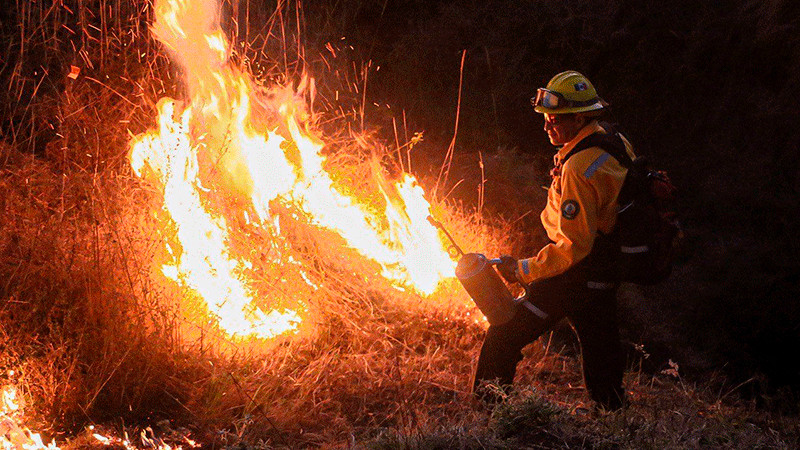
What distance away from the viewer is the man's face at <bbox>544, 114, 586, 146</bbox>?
494cm

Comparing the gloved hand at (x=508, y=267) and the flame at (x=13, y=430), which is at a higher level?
the gloved hand at (x=508, y=267)

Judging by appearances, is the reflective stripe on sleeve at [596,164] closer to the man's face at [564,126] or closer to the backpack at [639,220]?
the backpack at [639,220]

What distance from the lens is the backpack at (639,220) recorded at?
15.6ft

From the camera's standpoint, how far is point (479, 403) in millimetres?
5258

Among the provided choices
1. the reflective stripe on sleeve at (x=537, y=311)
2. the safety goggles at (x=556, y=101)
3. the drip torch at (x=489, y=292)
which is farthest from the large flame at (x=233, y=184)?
the safety goggles at (x=556, y=101)

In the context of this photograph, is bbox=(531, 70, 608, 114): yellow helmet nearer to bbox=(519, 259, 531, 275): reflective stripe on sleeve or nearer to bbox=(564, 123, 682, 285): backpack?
bbox=(564, 123, 682, 285): backpack

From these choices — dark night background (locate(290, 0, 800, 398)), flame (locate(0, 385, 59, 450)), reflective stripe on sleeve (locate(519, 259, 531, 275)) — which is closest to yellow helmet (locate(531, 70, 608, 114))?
reflective stripe on sleeve (locate(519, 259, 531, 275))

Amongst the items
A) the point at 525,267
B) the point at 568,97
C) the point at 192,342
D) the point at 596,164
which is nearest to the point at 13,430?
the point at 192,342

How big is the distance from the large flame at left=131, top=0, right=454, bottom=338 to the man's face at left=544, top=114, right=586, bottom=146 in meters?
1.76

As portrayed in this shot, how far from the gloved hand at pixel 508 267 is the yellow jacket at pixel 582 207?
0.23 m

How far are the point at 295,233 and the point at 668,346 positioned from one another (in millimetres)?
4388

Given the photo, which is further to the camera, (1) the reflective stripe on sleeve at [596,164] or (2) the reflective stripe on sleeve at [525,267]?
(2) the reflective stripe on sleeve at [525,267]

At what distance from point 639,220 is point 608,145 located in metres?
0.45

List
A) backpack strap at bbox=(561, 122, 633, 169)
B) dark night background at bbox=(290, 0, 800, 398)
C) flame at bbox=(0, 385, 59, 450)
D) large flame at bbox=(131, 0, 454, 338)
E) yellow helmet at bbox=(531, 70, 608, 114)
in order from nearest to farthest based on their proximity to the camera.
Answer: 1. flame at bbox=(0, 385, 59, 450)
2. backpack strap at bbox=(561, 122, 633, 169)
3. yellow helmet at bbox=(531, 70, 608, 114)
4. large flame at bbox=(131, 0, 454, 338)
5. dark night background at bbox=(290, 0, 800, 398)
